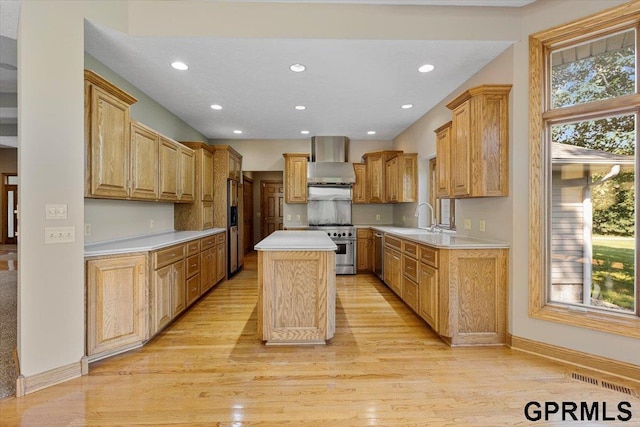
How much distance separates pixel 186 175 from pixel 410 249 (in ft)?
10.3

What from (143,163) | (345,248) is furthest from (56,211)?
(345,248)

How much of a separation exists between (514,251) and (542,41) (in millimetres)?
1754

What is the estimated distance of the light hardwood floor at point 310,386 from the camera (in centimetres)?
173

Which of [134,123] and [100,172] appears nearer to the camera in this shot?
[100,172]

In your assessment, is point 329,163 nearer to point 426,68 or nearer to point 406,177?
point 406,177

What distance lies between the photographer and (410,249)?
11.0 feet

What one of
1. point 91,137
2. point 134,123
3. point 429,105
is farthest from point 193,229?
point 429,105

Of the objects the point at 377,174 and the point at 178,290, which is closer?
the point at 178,290

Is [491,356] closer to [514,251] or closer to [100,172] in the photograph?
[514,251]

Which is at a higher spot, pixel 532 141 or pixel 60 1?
pixel 60 1

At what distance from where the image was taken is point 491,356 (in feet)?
8.01

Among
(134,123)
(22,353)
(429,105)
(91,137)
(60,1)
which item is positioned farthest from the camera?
(429,105)

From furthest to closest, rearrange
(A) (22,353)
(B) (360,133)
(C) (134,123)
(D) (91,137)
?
1. (B) (360,133)
2. (C) (134,123)
3. (D) (91,137)
4. (A) (22,353)

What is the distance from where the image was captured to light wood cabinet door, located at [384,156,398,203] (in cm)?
519
